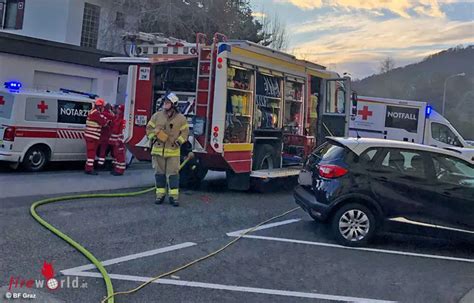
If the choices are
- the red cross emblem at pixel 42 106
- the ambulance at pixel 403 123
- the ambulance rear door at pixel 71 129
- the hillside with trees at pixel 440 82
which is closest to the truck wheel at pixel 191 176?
the ambulance rear door at pixel 71 129

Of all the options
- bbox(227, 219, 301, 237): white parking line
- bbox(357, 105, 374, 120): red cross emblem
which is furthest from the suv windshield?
bbox(357, 105, 374, 120): red cross emblem

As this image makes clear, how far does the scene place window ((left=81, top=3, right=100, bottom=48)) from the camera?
2378 cm

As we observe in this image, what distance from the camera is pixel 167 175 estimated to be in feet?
28.1

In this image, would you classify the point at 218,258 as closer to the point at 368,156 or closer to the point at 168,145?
the point at 368,156

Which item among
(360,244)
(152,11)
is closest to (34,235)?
(360,244)

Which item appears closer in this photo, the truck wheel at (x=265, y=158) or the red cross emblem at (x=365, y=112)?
the truck wheel at (x=265, y=158)

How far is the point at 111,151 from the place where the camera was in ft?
41.7

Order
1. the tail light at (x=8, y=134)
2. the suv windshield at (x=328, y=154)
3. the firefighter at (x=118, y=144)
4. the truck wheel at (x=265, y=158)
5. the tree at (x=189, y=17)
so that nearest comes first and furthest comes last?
the suv windshield at (x=328, y=154) → the truck wheel at (x=265, y=158) → the tail light at (x=8, y=134) → the firefighter at (x=118, y=144) → the tree at (x=189, y=17)

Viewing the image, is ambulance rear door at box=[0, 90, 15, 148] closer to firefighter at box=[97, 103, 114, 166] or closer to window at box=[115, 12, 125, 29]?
firefighter at box=[97, 103, 114, 166]

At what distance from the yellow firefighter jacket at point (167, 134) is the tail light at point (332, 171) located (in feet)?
8.72

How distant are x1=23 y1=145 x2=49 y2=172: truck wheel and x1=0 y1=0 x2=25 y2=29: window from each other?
12.3 metres

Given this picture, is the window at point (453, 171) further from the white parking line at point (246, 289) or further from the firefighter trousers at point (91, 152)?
the firefighter trousers at point (91, 152)

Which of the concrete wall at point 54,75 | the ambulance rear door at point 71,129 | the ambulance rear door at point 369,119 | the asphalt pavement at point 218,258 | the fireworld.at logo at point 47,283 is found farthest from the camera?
the ambulance rear door at point 369,119

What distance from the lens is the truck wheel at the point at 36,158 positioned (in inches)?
452
